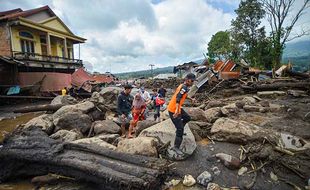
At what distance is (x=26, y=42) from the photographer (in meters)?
22.1

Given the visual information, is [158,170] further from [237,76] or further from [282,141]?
[237,76]

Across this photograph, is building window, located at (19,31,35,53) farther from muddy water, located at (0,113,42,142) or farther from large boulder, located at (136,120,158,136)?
large boulder, located at (136,120,158,136)

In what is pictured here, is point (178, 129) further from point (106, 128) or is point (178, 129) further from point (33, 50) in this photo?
point (33, 50)

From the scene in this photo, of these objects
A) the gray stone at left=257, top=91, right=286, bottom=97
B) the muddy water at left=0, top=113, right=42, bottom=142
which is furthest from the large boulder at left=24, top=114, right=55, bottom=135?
the gray stone at left=257, top=91, right=286, bottom=97

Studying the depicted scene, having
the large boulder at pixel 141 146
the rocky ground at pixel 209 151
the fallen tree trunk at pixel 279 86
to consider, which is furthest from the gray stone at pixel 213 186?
the fallen tree trunk at pixel 279 86

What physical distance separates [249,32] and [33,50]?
1044 inches

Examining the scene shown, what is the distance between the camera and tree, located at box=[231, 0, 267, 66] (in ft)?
88.8

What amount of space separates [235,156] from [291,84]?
31.1 feet

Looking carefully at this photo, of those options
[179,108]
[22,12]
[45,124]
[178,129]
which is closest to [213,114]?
[178,129]

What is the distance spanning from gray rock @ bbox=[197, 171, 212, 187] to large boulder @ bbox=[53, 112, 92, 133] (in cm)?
455

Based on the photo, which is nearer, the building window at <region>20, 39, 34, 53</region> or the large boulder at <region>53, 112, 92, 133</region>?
the large boulder at <region>53, 112, 92, 133</region>

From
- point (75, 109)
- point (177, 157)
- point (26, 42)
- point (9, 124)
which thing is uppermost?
point (26, 42)

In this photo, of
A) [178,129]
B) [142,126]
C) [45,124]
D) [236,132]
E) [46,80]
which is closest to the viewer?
[178,129]

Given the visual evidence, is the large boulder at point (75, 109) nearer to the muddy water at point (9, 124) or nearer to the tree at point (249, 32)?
the muddy water at point (9, 124)
